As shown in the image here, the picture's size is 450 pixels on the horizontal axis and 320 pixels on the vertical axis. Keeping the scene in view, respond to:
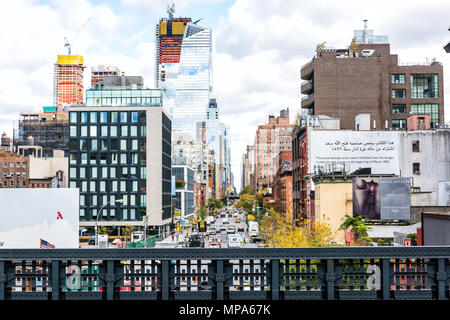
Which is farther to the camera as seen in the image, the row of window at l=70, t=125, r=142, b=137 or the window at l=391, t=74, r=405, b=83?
the row of window at l=70, t=125, r=142, b=137

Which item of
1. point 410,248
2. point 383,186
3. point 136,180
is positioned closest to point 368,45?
point 383,186

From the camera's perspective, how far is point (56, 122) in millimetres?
182875

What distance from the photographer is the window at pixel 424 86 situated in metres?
91.2

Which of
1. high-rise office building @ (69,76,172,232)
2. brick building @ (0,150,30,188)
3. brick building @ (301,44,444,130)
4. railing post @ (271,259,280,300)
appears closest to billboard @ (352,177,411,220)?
brick building @ (301,44,444,130)

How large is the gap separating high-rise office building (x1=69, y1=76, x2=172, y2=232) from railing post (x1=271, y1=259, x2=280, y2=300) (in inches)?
3937

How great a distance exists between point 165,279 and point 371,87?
81102mm

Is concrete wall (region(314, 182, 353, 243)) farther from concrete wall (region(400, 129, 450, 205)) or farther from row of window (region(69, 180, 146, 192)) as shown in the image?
row of window (region(69, 180, 146, 192))

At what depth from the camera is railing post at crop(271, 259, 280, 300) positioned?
10.3 metres

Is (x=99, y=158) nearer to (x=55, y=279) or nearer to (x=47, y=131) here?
(x=47, y=131)

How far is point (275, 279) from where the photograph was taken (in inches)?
407

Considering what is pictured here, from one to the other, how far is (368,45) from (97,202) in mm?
62493

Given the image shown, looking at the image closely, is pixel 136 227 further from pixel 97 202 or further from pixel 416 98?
pixel 416 98

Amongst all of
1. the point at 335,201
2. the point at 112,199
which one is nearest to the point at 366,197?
the point at 335,201

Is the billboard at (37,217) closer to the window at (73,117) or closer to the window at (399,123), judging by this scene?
the window at (399,123)
